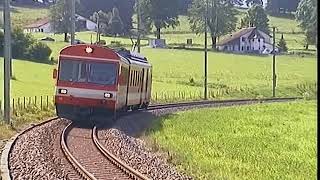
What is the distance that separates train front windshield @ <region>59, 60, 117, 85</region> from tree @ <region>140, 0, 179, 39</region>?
9593 cm

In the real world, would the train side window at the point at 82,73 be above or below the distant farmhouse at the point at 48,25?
below

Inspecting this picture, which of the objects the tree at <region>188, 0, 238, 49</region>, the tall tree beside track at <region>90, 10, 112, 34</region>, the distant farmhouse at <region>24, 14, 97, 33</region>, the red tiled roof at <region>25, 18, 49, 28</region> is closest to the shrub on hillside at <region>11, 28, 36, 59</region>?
the tree at <region>188, 0, 238, 49</region>

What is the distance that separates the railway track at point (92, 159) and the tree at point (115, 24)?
3928 inches

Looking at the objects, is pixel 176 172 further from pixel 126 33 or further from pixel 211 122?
pixel 126 33

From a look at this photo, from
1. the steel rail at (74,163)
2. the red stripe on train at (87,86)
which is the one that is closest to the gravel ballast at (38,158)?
the steel rail at (74,163)

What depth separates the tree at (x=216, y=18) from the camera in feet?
378

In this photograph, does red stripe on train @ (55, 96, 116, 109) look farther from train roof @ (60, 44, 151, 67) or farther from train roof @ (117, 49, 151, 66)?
train roof @ (117, 49, 151, 66)

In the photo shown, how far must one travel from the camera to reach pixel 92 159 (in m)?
17.5

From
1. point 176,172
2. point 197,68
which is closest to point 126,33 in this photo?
point 197,68

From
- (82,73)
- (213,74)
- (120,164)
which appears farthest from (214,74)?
(120,164)

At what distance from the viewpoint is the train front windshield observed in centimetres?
2584

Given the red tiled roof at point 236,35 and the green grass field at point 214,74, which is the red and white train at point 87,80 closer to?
the green grass field at point 214,74

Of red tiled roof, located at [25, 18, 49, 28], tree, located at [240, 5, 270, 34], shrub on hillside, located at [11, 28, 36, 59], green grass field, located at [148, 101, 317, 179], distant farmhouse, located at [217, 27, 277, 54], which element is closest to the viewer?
green grass field, located at [148, 101, 317, 179]

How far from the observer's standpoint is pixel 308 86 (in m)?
70.4
